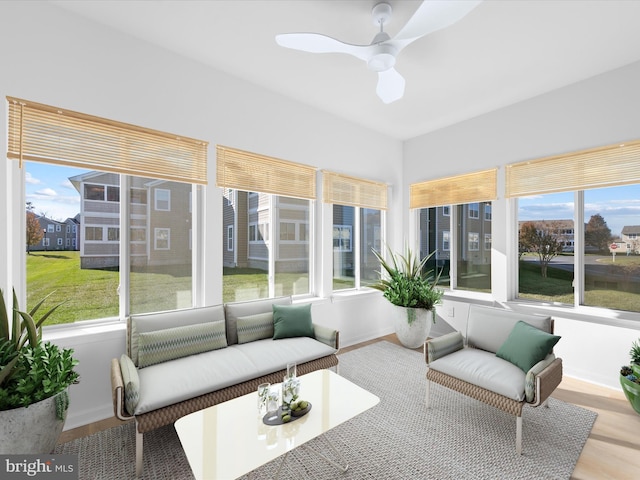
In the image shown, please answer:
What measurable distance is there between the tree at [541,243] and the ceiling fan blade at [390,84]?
250 cm

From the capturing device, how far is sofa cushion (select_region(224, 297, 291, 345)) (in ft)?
9.61

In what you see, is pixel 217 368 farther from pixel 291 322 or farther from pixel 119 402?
pixel 291 322

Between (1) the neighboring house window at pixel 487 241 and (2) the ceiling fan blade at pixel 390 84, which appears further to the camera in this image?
(1) the neighboring house window at pixel 487 241

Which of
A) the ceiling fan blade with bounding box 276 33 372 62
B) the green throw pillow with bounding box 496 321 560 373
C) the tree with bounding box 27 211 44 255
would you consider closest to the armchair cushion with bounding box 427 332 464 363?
the green throw pillow with bounding box 496 321 560 373

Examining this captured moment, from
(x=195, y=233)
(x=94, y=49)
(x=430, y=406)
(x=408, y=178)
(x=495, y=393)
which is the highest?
(x=94, y=49)

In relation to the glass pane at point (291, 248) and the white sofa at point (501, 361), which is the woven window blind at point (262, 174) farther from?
the white sofa at point (501, 361)

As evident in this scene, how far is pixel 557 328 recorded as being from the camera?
333cm

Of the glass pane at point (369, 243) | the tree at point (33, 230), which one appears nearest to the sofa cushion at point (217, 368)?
the tree at point (33, 230)

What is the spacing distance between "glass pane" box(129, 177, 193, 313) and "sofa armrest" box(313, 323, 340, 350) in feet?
4.35

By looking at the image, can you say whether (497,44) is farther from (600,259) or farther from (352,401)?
(352,401)

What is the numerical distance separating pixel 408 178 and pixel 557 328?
282 centimetres

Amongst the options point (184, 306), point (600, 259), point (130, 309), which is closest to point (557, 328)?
point (600, 259)

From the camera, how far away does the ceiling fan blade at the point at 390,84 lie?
2.44 m

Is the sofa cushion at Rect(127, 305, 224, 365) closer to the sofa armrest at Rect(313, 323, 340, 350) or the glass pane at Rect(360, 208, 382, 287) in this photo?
the sofa armrest at Rect(313, 323, 340, 350)
